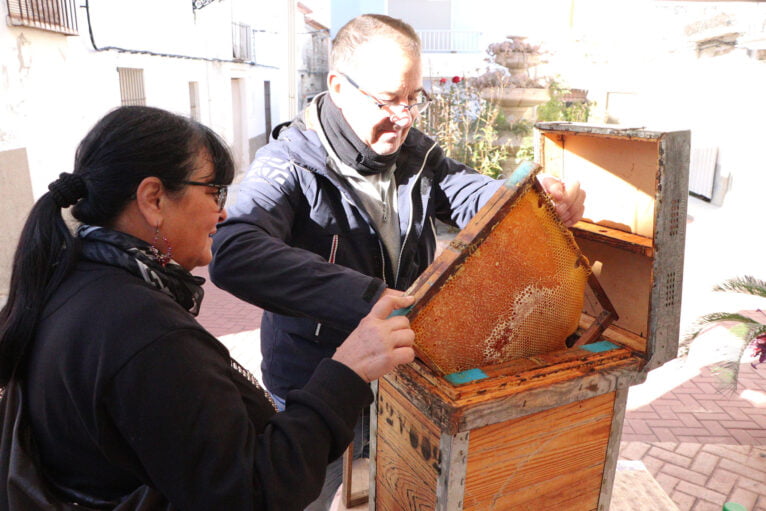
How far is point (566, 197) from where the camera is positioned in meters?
1.74

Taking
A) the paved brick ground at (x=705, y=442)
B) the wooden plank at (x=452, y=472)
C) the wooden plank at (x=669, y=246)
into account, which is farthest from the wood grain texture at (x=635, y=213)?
the paved brick ground at (x=705, y=442)

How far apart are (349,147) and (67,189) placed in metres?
0.87

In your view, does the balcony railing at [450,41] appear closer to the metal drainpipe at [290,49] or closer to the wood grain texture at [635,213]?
the metal drainpipe at [290,49]

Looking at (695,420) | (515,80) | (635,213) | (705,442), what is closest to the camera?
(635,213)

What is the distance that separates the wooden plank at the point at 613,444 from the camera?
1.60 metres

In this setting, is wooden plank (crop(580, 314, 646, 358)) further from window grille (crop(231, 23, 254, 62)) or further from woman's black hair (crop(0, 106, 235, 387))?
window grille (crop(231, 23, 254, 62))

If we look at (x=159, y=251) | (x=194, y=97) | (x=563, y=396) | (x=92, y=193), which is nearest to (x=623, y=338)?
(x=563, y=396)

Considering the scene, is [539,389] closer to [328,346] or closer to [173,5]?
[328,346]

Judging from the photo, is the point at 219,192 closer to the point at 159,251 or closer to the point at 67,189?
the point at 159,251

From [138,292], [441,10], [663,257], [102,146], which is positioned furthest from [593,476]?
[441,10]

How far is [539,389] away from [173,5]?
1158 cm

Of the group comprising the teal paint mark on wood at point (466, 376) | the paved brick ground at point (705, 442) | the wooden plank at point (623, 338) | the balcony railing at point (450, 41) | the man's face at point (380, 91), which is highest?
the balcony railing at point (450, 41)

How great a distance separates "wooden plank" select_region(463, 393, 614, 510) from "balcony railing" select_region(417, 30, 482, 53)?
22690 millimetres

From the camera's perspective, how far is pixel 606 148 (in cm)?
190
